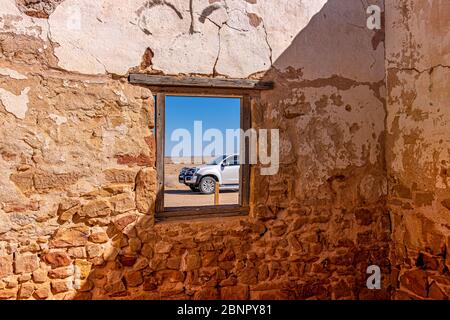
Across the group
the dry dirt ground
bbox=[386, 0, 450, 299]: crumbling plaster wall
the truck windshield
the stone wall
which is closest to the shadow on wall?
the stone wall

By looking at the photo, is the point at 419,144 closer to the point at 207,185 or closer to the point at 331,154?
the point at 331,154

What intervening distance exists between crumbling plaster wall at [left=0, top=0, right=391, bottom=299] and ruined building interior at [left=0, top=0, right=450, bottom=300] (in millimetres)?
10

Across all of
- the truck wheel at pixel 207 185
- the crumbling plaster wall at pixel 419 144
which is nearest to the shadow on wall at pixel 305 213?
the crumbling plaster wall at pixel 419 144

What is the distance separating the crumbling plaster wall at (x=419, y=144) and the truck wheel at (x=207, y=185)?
5.95 metres

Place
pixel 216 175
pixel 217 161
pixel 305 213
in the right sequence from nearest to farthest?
pixel 305 213
pixel 216 175
pixel 217 161

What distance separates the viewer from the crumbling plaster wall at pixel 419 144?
2467 mm

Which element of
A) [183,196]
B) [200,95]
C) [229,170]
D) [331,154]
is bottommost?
[183,196]

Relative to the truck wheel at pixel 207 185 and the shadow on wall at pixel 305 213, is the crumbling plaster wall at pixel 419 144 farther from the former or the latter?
the truck wheel at pixel 207 185

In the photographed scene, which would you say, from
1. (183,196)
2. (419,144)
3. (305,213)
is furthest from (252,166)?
(183,196)

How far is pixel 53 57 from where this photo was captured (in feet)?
7.29

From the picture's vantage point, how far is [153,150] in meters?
2.47

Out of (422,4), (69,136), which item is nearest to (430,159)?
(422,4)

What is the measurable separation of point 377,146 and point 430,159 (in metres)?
0.47

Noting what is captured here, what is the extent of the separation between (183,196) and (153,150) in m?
6.58
